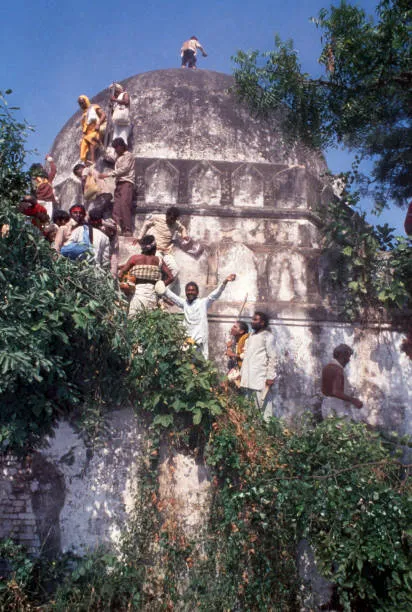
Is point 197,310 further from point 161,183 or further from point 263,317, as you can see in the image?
point 161,183

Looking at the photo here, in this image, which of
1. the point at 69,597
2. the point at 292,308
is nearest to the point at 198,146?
the point at 292,308

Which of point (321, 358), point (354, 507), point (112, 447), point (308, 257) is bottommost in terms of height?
point (354, 507)

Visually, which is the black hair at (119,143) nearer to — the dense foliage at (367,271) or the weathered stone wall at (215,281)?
the weathered stone wall at (215,281)

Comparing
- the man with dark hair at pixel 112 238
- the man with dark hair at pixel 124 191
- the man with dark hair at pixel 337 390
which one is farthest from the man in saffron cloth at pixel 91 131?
the man with dark hair at pixel 337 390

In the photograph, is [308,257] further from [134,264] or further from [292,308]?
[134,264]

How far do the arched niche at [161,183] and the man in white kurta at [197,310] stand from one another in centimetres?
206

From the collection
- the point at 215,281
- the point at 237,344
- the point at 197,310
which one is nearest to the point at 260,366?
the point at 237,344

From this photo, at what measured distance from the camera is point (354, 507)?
5008 mm

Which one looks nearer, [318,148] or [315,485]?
[315,485]

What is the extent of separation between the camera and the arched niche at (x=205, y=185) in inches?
337

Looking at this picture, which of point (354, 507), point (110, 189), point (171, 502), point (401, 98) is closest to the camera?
point (354, 507)

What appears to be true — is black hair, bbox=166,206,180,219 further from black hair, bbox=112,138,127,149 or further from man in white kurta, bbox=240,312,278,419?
man in white kurta, bbox=240,312,278,419

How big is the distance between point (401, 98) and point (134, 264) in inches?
150

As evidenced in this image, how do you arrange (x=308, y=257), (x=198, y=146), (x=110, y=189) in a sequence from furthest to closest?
(x=198, y=146), (x=110, y=189), (x=308, y=257)
